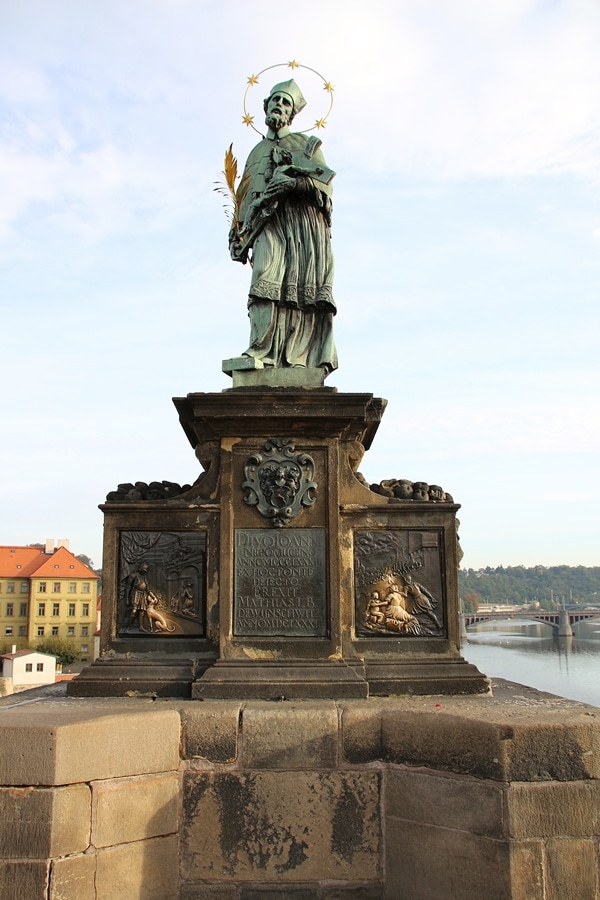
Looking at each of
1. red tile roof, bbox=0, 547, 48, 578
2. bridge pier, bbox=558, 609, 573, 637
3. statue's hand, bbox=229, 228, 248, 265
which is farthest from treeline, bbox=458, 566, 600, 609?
statue's hand, bbox=229, 228, 248, 265

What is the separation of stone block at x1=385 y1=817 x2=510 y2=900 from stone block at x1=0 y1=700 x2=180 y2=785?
1412mm

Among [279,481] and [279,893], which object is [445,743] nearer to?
[279,893]

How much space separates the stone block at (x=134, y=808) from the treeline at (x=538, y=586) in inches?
5819

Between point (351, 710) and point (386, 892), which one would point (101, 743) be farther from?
point (386, 892)

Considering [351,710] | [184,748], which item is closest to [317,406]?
[351,710]

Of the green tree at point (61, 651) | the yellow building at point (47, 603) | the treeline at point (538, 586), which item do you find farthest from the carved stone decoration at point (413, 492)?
the treeline at point (538, 586)

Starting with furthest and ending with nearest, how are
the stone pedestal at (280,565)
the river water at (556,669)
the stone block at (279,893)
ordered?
the river water at (556,669) → the stone pedestal at (280,565) → the stone block at (279,893)

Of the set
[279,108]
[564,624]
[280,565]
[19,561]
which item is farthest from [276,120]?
[564,624]

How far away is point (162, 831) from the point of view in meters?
4.54

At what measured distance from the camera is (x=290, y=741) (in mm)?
4746

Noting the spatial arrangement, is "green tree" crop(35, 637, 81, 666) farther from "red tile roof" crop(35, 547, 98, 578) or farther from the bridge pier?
the bridge pier

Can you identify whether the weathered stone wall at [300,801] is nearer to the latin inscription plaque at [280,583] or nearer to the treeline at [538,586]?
the latin inscription plaque at [280,583]

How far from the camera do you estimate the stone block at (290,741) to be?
15.5 ft

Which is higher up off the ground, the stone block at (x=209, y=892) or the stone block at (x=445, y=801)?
the stone block at (x=445, y=801)
